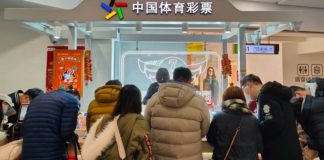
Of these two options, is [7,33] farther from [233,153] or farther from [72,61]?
[233,153]

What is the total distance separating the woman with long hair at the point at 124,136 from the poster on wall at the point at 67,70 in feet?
6.65

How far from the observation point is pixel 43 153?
94.0 inches

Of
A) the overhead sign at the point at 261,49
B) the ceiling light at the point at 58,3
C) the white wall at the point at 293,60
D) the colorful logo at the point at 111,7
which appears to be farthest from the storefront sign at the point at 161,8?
the white wall at the point at 293,60

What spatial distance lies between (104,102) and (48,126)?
19.4 inches

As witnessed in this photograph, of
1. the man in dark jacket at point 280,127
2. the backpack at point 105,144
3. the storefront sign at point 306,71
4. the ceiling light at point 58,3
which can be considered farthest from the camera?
the storefront sign at point 306,71

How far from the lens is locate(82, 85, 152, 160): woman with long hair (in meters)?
2.05

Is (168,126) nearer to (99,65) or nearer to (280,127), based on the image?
(280,127)

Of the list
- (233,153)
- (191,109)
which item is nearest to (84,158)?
(191,109)

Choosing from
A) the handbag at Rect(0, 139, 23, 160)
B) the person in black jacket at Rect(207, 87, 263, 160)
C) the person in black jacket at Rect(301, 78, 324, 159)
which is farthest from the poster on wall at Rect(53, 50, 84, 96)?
the person in black jacket at Rect(301, 78, 324, 159)

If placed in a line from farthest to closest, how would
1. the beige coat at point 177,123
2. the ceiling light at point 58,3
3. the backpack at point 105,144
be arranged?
the ceiling light at point 58,3 → the beige coat at point 177,123 → the backpack at point 105,144

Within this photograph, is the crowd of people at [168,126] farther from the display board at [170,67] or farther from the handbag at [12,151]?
the display board at [170,67]

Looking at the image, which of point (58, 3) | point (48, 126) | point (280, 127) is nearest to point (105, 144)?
point (48, 126)

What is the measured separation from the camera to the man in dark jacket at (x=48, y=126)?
93.6 inches

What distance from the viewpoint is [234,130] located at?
228 centimetres
